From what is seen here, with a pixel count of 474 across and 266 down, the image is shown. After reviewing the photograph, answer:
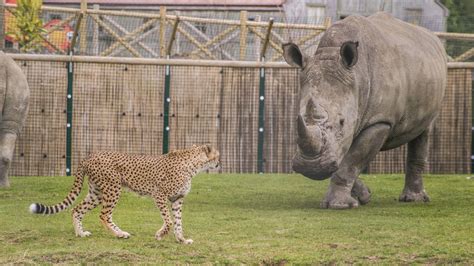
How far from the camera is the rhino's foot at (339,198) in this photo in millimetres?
13836

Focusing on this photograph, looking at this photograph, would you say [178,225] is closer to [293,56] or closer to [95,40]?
[293,56]

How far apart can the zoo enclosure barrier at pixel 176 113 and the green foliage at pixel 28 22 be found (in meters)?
2.72

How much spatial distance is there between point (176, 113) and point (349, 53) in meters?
7.03

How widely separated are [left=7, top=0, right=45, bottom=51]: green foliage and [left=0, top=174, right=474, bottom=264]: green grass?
21.3ft

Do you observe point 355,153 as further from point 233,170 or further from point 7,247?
point 233,170

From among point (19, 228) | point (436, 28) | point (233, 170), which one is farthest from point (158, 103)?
point (19, 228)

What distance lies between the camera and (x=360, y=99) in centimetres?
1364

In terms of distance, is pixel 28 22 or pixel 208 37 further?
pixel 28 22

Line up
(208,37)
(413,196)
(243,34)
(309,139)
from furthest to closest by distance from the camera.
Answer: (208,37)
(243,34)
(413,196)
(309,139)

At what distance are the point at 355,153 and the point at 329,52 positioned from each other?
3.88ft

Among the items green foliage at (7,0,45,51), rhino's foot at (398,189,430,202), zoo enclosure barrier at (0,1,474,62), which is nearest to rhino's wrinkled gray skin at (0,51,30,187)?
zoo enclosure barrier at (0,1,474,62)

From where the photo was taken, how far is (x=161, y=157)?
11555mm

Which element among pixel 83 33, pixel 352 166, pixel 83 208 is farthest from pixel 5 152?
pixel 83 208

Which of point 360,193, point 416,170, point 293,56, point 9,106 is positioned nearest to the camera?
point 293,56
